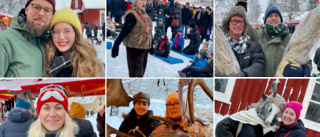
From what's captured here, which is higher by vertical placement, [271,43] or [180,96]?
[271,43]

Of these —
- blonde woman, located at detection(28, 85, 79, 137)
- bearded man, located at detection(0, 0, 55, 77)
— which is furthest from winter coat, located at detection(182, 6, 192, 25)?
blonde woman, located at detection(28, 85, 79, 137)

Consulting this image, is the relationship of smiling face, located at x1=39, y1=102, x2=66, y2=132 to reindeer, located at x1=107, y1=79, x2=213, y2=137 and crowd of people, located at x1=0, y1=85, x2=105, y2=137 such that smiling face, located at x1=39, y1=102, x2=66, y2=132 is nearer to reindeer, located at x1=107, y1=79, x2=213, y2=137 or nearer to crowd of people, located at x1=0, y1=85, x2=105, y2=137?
crowd of people, located at x1=0, y1=85, x2=105, y2=137

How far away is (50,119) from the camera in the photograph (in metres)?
2.27

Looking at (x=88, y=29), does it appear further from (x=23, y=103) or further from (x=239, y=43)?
(x=239, y=43)

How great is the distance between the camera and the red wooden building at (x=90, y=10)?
7.27 ft

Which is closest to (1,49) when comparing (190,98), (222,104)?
(190,98)

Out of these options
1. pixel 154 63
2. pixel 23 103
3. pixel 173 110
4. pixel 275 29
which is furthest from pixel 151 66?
pixel 23 103

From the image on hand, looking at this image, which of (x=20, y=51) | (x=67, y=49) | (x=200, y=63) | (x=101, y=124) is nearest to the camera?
(x=20, y=51)

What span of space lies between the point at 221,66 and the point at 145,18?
2.62ft

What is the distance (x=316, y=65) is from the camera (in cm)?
242

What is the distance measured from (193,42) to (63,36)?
109cm

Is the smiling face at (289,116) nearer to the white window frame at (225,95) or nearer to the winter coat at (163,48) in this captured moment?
the white window frame at (225,95)

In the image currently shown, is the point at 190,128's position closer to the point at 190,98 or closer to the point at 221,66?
the point at 190,98

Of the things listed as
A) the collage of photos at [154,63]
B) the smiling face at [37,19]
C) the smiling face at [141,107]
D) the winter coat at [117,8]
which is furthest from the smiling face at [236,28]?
the smiling face at [37,19]
